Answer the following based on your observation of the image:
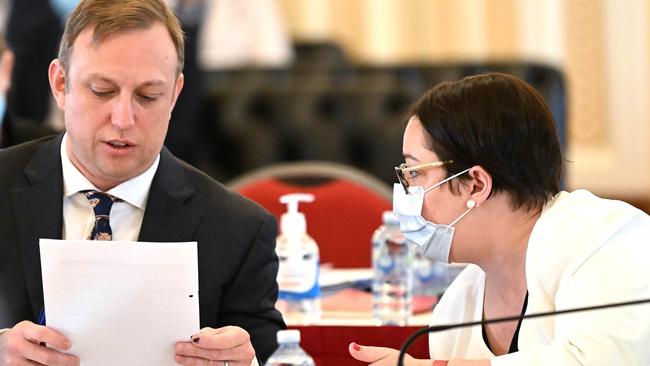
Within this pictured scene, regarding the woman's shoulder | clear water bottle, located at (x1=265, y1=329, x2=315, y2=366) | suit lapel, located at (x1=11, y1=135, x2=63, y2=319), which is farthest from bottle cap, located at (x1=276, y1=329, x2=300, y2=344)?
suit lapel, located at (x1=11, y1=135, x2=63, y2=319)

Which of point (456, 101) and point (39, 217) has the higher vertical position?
point (456, 101)

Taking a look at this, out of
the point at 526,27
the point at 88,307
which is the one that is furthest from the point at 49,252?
the point at 526,27

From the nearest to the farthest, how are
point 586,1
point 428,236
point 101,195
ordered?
point 428,236 → point 101,195 → point 586,1

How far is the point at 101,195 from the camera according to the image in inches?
86.2

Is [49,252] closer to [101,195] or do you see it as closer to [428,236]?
[101,195]

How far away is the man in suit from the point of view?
2.08 meters

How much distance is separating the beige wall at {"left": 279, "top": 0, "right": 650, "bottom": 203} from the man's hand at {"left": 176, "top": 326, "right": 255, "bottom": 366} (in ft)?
17.6

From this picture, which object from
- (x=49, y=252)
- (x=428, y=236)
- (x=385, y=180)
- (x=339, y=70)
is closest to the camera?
(x=49, y=252)

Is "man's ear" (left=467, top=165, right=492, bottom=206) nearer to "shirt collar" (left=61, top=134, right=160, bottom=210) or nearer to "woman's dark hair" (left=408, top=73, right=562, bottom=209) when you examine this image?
"woman's dark hair" (left=408, top=73, right=562, bottom=209)

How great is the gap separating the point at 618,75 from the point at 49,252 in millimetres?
5836

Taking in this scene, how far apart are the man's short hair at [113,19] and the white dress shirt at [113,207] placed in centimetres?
21

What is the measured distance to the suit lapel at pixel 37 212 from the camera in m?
2.12

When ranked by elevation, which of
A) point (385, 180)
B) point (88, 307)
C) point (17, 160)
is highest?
point (17, 160)

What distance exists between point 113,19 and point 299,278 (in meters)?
0.81
